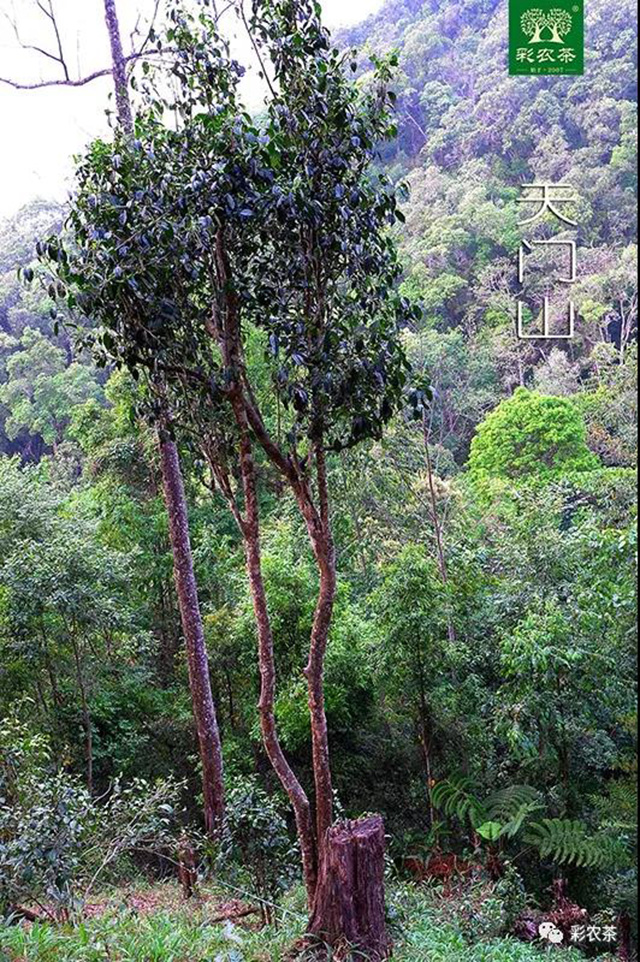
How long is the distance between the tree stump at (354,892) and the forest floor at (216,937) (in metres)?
0.19

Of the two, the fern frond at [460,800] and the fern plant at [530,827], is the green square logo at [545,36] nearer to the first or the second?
the fern plant at [530,827]

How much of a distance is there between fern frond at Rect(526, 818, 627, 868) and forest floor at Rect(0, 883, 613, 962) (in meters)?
0.55

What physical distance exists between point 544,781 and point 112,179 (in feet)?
16.3

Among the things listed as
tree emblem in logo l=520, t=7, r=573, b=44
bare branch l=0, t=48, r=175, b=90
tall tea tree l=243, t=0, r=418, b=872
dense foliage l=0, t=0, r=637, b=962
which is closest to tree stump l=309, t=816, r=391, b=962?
dense foliage l=0, t=0, r=637, b=962

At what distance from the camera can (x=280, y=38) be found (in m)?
2.53

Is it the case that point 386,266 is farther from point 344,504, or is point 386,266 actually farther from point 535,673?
point 344,504

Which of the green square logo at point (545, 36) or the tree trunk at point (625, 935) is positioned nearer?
the green square logo at point (545, 36)

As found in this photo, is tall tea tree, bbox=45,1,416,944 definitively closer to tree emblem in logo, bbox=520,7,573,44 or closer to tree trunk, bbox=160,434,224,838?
tree emblem in logo, bbox=520,7,573,44

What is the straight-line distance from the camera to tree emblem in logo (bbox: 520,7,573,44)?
230 cm

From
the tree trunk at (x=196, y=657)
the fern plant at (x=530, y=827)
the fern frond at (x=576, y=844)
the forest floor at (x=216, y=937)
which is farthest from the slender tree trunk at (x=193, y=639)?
the fern frond at (x=576, y=844)

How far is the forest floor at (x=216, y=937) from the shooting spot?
2.65 meters

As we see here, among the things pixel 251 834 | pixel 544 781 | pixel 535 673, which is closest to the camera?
pixel 251 834

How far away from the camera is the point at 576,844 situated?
455 centimetres

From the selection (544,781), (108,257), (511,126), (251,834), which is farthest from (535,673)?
(511,126)
